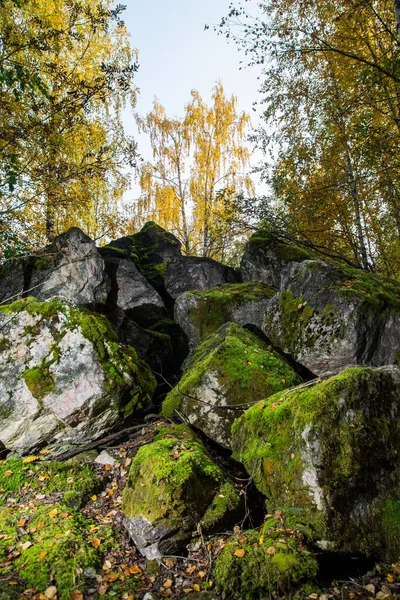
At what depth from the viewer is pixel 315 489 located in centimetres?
321

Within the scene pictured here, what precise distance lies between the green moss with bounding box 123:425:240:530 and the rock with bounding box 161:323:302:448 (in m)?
0.95

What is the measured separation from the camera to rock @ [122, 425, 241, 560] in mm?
3236

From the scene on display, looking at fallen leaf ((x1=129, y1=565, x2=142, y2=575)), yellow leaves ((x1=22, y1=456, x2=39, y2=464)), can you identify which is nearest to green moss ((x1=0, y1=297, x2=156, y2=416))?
yellow leaves ((x1=22, y1=456, x2=39, y2=464))

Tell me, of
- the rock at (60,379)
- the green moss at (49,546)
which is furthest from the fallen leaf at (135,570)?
the rock at (60,379)

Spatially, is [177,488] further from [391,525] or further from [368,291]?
[368,291]

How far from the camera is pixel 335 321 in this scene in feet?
18.4

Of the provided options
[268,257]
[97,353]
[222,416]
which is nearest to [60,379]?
[97,353]

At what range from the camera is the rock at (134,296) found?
29.2 feet

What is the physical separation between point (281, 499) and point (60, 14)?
1465cm

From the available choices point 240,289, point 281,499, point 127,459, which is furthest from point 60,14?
point 281,499

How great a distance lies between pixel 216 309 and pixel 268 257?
2.47 metres

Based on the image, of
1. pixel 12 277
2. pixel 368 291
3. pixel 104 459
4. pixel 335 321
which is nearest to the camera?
pixel 104 459

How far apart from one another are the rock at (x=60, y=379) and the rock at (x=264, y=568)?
254cm

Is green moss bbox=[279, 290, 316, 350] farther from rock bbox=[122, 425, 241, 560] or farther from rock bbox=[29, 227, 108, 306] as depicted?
rock bbox=[29, 227, 108, 306]
